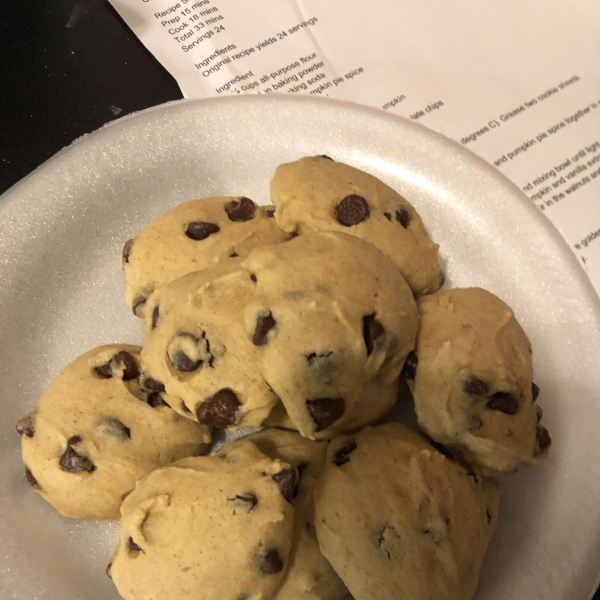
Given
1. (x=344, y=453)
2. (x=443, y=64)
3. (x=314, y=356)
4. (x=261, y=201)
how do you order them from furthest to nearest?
1. (x=443, y=64)
2. (x=261, y=201)
3. (x=344, y=453)
4. (x=314, y=356)

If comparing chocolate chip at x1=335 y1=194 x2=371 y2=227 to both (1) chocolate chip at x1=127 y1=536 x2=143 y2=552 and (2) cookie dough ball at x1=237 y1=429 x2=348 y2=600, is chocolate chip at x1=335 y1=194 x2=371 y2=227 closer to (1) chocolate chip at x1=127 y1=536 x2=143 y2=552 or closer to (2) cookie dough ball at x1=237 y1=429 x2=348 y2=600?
(2) cookie dough ball at x1=237 y1=429 x2=348 y2=600

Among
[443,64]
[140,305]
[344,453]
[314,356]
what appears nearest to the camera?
[314,356]

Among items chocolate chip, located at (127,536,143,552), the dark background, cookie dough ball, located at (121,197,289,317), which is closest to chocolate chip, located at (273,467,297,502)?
chocolate chip, located at (127,536,143,552)

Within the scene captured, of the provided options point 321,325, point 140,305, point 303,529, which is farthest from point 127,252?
point 303,529

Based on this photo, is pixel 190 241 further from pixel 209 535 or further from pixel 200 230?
pixel 209 535

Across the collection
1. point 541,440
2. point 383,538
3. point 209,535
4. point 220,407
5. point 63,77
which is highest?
point 63,77

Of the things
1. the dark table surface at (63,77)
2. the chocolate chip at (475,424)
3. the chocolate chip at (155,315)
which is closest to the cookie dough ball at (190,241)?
the chocolate chip at (155,315)

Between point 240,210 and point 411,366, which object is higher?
point 240,210

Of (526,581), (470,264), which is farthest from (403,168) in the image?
(526,581)
